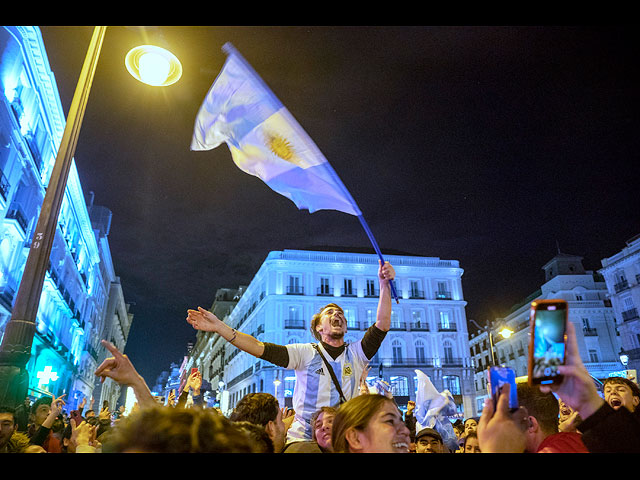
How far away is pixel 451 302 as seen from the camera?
49156 millimetres

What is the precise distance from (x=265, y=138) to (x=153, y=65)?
7.52 feet

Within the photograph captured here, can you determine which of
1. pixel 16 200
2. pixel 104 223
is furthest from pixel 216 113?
pixel 104 223

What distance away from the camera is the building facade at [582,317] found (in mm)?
46719

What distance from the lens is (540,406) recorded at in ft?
7.82

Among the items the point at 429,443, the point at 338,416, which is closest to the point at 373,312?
the point at 429,443

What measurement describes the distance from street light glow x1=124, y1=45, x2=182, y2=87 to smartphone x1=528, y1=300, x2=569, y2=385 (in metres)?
5.67

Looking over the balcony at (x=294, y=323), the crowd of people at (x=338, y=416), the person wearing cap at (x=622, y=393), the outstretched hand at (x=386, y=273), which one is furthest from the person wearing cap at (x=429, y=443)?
the balcony at (x=294, y=323)

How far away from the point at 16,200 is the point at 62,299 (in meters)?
12.9

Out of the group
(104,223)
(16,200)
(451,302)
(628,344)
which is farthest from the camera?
(104,223)

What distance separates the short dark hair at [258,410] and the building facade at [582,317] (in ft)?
141

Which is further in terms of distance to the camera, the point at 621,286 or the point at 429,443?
the point at 621,286

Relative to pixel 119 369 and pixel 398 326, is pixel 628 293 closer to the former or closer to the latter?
pixel 398 326

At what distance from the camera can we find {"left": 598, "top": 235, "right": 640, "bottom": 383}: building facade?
39031 mm
